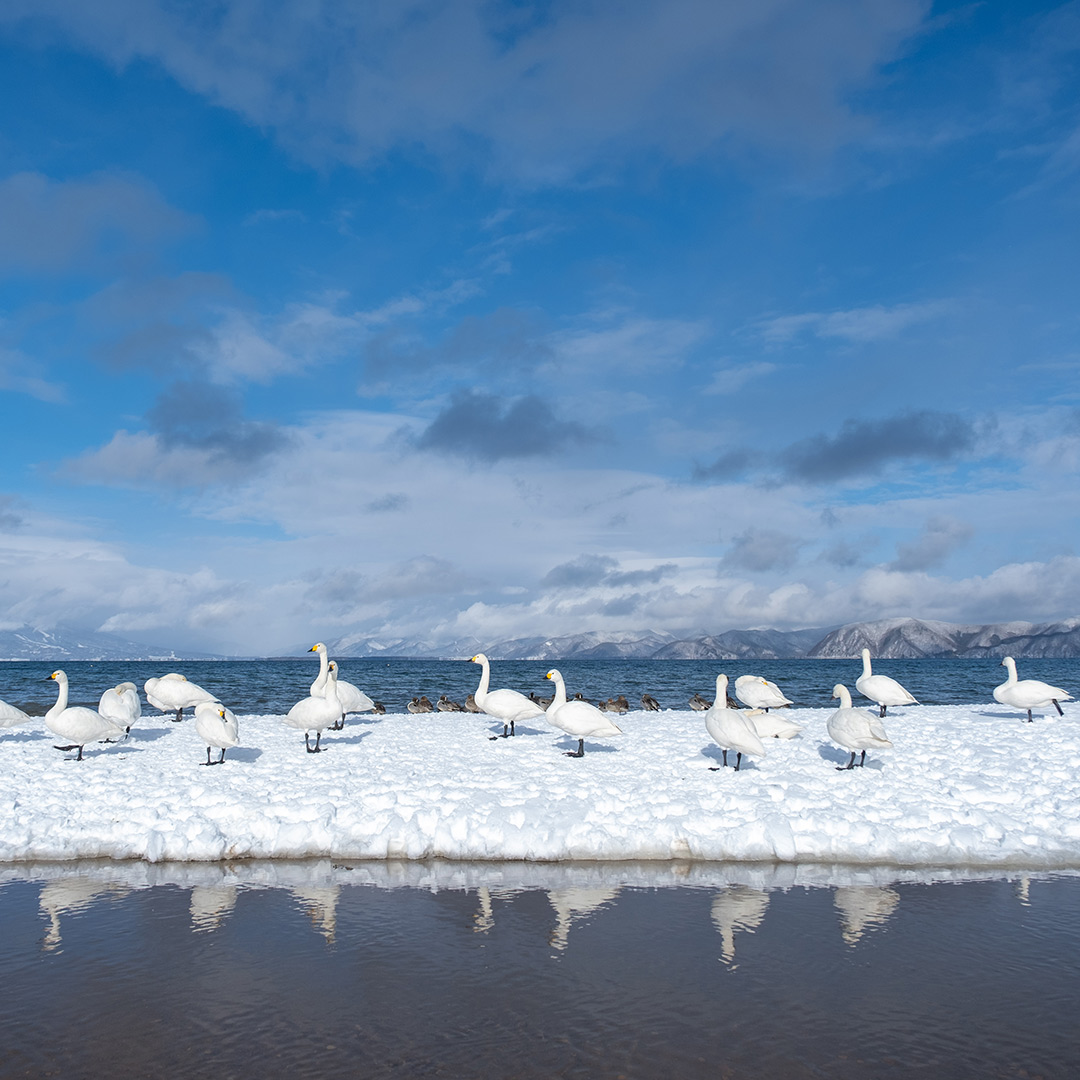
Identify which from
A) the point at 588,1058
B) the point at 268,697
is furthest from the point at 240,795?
the point at 268,697

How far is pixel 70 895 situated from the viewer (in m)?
12.5

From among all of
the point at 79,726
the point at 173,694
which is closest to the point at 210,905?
the point at 79,726

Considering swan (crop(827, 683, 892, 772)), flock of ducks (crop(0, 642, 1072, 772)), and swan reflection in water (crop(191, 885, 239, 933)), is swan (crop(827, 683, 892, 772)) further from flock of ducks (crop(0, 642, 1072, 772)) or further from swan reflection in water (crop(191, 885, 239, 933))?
swan reflection in water (crop(191, 885, 239, 933))

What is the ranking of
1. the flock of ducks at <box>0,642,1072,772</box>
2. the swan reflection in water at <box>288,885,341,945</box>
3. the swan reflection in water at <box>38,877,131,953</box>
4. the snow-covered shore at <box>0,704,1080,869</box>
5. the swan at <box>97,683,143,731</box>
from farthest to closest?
the swan at <box>97,683,143,731</box>
the flock of ducks at <box>0,642,1072,772</box>
the snow-covered shore at <box>0,704,1080,869</box>
the swan reflection in water at <box>38,877,131,953</box>
the swan reflection in water at <box>288,885,341,945</box>

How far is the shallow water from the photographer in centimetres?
783

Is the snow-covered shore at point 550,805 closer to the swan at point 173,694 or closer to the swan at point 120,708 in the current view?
the swan at point 120,708

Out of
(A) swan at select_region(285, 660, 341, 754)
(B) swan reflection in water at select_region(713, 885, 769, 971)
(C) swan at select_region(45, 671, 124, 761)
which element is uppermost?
(A) swan at select_region(285, 660, 341, 754)

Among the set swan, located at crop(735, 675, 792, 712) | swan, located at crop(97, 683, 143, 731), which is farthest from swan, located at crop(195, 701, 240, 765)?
swan, located at crop(735, 675, 792, 712)

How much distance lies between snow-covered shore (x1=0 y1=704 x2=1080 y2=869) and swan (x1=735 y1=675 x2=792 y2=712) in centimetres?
493

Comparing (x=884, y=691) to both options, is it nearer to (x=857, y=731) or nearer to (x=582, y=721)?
(x=857, y=731)

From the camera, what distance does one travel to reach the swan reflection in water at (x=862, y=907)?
11133 millimetres

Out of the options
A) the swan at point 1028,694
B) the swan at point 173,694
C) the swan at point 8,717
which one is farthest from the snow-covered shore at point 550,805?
the swan at point 1028,694

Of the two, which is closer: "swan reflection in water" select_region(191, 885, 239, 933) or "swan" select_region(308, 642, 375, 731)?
"swan reflection in water" select_region(191, 885, 239, 933)

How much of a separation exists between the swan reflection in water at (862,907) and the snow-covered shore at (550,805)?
5.04ft
